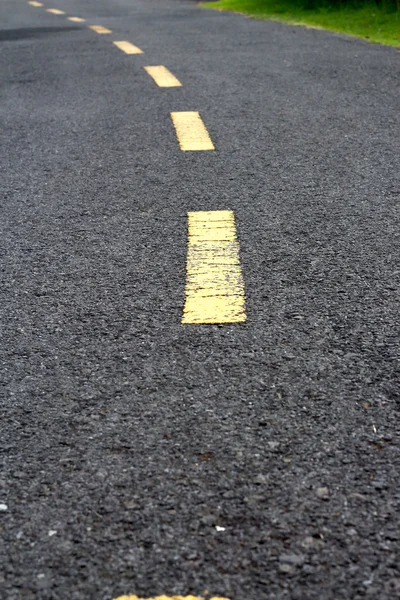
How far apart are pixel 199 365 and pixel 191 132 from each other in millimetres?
3816

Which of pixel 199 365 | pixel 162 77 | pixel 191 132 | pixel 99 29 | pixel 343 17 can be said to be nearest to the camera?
pixel 199 365

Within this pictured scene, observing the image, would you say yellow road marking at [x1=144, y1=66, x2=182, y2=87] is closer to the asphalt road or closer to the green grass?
the asphalt road

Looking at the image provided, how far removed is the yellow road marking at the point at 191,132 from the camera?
642 cm

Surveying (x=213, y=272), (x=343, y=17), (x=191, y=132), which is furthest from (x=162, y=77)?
(x=343, y=17)

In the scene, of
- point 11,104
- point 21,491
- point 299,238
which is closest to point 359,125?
point 299,238

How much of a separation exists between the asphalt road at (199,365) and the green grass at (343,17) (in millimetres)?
6072

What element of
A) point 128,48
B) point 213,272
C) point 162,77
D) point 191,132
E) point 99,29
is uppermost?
point 213,272

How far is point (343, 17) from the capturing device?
15.3 m

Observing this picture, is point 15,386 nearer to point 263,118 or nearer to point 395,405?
point 395,405

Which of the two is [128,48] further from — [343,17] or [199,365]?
[199,365]

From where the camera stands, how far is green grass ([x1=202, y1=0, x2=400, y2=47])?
510 inches

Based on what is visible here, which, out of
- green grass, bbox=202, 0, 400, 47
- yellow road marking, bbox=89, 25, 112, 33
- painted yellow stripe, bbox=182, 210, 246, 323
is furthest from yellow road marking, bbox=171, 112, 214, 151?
yellow road marking, bbox=89, 25, 112, 33

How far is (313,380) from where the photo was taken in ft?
10.3

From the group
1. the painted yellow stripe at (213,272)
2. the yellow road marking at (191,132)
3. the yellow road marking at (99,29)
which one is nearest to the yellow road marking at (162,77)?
the yellow road marking at (191,132)
